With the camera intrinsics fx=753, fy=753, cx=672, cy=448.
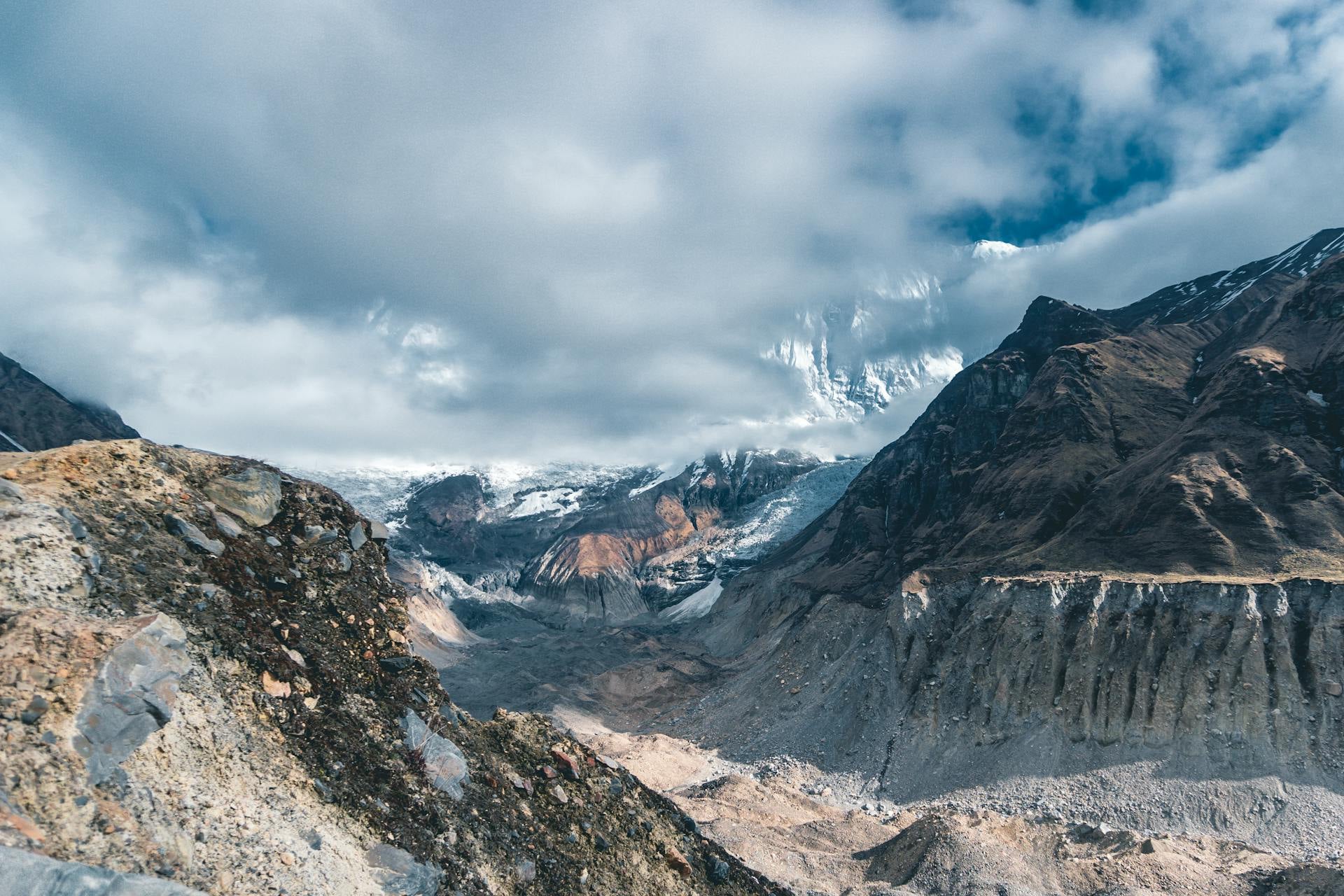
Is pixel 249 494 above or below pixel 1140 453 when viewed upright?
below

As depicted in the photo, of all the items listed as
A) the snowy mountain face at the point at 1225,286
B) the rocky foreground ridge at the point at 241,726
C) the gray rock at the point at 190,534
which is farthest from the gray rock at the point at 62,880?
the snowy mountain face at the point at 1225,286

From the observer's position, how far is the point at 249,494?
20.0 metres

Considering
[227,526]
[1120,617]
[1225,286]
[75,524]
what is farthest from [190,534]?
[1225,286]

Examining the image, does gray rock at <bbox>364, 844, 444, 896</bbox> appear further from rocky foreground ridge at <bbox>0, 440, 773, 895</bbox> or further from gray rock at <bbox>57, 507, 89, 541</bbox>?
gray rock at <bbox>57, 507, 89, 541</bbox>

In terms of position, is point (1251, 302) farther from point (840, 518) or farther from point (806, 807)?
point (806, 807)

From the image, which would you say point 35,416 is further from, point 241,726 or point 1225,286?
point 1225,286

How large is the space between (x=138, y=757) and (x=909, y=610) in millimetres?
88949

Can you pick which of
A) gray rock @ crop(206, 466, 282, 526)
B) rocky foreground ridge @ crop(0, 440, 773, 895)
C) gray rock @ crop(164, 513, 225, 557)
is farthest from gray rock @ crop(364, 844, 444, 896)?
gray rock @ crop(206, 466, 282, 526)

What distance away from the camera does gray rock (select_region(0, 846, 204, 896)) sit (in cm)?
1008

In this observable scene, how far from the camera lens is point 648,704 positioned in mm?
122312

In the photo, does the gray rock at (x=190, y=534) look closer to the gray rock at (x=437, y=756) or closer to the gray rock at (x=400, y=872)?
the gray rock at (x=437, y=756)

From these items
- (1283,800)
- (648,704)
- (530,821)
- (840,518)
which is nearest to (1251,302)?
(840,518)

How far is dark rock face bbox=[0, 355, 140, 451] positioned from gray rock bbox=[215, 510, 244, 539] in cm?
20047

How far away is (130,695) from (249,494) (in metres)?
7.68
